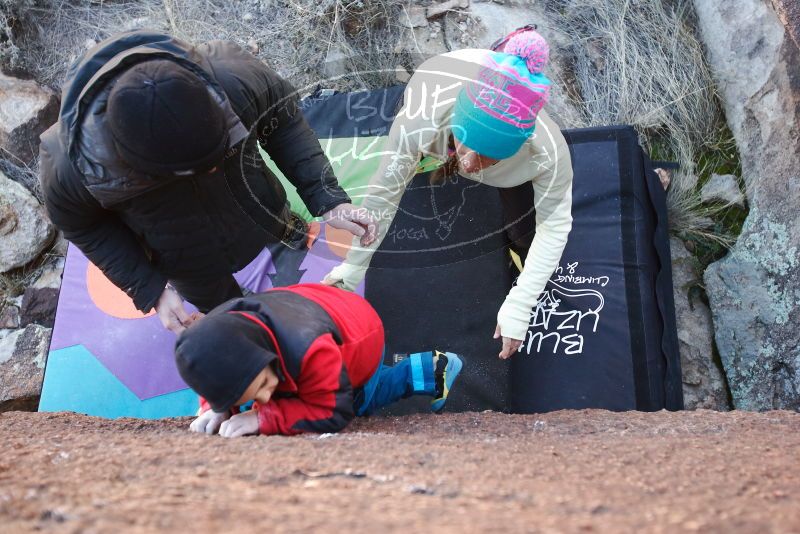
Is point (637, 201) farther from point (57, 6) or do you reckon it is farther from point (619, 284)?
point (57, 6)

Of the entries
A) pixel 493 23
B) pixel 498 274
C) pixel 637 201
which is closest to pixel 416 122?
pixel 498 274

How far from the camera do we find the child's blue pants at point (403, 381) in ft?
6.73

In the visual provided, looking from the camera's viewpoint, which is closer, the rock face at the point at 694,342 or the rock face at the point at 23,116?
the rock face at the point at 694,342

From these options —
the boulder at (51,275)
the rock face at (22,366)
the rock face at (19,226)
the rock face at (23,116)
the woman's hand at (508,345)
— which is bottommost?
the rock face at (22,366)

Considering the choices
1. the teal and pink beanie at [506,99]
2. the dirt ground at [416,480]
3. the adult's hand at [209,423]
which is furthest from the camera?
the teal and pink beanie at [506,99]

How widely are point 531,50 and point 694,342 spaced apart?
158cm

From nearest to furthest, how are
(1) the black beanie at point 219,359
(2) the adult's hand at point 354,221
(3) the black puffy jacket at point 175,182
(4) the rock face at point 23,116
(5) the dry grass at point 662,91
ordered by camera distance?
(1) the black beanie at point 219,359 < (3) the black puffy jacket at point 175,182 < (2) the adult's hand at point 354,221 < (5) the dry grass at point 662,91 < (4) the rock face at point 23,116

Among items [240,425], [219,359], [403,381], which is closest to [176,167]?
[219,359]

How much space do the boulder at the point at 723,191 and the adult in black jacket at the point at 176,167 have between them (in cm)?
160

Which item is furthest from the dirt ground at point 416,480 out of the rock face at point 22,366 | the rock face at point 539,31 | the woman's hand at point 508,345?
the rock face at point 539,31

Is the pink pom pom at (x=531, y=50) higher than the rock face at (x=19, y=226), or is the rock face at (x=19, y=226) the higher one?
the pink pom pom at (x=531, y=50)

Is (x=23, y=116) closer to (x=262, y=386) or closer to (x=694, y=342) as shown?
(x=262, y=386)

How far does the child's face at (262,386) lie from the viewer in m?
1.41

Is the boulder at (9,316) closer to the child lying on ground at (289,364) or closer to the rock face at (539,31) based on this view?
the child lying on ground at (289,364)
